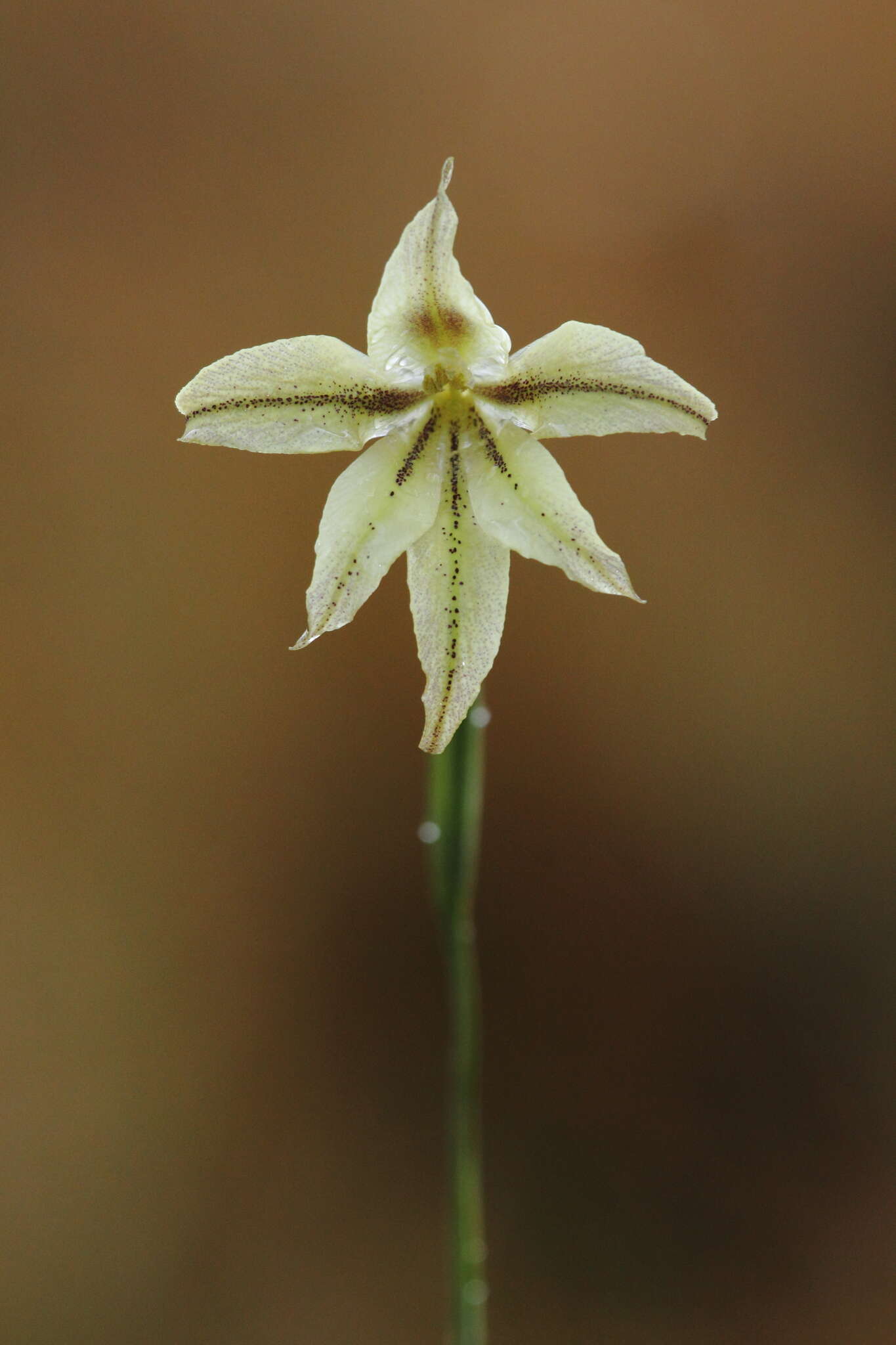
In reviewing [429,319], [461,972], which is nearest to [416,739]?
[461,972]

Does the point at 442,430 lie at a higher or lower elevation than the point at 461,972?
higher

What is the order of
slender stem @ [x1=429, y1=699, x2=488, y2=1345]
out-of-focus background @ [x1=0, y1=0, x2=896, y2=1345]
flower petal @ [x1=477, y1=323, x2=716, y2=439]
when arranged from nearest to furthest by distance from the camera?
1. flower petal @ [x1=477, y1=323, x2=716, y2=439]
2. slender stem @ [x1=429, y1=699, x2=488, y2=1345]
3. out-of-focus background @ [x1=0, y1=0, x2=896, y2=1345]

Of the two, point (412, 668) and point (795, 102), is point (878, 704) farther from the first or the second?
point (795, 102)

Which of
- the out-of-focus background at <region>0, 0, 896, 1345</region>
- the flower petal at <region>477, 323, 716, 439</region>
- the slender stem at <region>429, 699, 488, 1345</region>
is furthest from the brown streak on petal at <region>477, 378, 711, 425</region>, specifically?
the out-of-focus background at <region>0, 0, 896, 1345</region>

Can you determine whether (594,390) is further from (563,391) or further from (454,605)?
(454,605)

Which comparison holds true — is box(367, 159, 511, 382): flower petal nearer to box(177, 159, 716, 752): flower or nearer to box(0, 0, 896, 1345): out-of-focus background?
box(177, 159, 716, 752): flower

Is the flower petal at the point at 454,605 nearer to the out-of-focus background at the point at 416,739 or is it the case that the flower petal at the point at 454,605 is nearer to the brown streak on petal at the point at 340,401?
the brown streak on petal at the point at 340,401

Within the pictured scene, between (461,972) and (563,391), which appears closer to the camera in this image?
(563,391)
